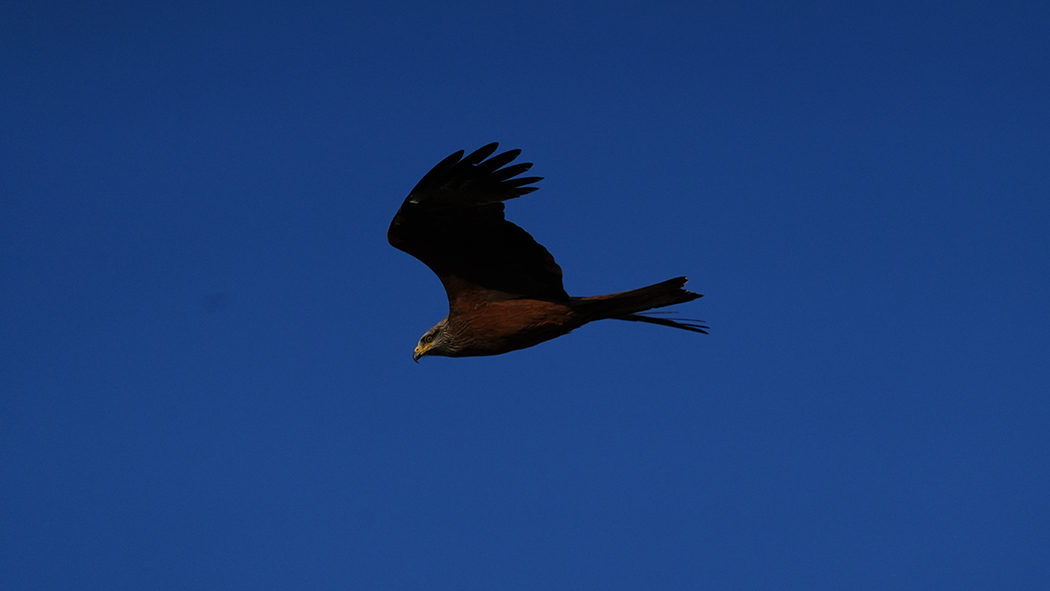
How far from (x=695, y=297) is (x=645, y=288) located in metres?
0.38

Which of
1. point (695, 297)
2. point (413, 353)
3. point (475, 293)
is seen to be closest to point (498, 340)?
point (475, 293)

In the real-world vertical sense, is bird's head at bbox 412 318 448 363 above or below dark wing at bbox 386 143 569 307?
below

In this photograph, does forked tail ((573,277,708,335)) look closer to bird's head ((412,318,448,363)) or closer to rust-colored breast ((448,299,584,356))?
rust-colored breast ((448,299,584,356))

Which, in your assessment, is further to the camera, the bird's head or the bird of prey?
the bird's head

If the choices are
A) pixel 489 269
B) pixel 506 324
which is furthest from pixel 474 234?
pixel 506 324

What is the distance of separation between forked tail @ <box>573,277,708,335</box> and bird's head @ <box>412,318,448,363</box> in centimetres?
120

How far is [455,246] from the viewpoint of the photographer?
705cm

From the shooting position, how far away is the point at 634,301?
6629 millimetres

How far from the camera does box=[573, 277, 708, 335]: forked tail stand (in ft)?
21.1

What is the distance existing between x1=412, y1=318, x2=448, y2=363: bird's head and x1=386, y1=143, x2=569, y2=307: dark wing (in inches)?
11.2

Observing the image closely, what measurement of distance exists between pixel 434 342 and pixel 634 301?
1.78 m

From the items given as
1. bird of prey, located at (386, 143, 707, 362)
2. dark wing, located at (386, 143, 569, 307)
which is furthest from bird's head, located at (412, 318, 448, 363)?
dark wing, located at (386, 143, 569, 307)

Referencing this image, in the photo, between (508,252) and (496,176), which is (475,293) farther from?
(496,176)

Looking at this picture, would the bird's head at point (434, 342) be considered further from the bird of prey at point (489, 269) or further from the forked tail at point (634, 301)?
the forked tail at point (634, 301)
